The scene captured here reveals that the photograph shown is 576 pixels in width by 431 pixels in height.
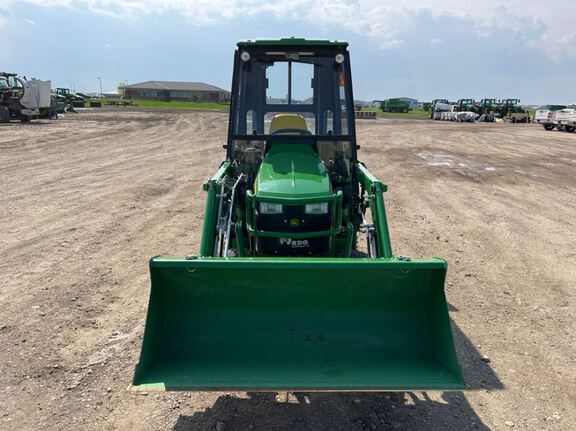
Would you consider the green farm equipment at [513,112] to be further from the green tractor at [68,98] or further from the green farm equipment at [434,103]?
the green tractor at [68,98]

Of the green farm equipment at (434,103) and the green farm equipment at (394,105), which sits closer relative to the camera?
the green farm equipment at (434,103)

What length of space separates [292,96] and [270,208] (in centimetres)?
192

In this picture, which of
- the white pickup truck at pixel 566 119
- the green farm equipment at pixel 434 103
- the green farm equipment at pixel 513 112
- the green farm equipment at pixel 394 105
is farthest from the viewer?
the green farm equipment at pixel 394 105

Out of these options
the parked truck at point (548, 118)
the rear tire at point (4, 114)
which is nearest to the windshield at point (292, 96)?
the rear tire at point (4, 114)

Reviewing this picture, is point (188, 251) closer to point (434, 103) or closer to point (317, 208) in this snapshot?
point (317, 208)

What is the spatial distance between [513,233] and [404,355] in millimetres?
5289

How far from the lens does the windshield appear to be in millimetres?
5121

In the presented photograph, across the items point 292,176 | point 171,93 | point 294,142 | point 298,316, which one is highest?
point 171,93

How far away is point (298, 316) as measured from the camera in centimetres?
334

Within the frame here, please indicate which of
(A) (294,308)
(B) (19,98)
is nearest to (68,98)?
(B) (19,98)

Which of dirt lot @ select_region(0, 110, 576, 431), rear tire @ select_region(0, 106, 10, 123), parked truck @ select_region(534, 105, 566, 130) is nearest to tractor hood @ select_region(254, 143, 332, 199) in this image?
dirt lot @ select_region(0, 110, 576, 431)

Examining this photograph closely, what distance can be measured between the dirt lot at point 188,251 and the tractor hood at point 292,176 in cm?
160

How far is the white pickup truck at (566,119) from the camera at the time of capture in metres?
30.0

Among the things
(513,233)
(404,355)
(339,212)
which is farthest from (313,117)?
(513,233)
